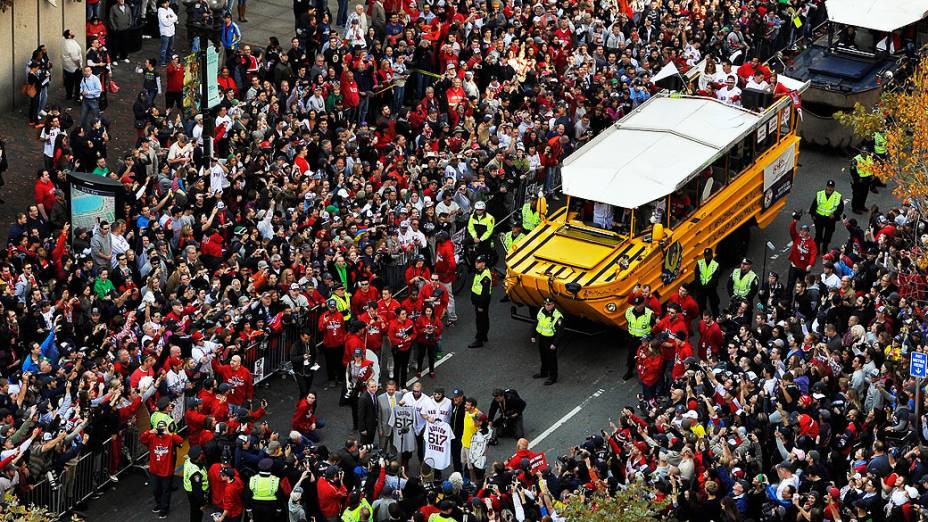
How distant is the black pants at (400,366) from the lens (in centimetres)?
2900

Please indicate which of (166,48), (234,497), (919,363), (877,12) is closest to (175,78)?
(166,48)

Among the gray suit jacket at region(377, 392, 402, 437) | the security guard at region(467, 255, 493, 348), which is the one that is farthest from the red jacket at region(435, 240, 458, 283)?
the gray suit jacket at region(377, 392, 402, 437)

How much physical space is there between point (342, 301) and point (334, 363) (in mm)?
1045

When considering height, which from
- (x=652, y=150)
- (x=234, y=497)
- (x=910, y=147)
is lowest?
(x=234, y=497)

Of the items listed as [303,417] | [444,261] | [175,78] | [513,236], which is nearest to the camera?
[303,417]

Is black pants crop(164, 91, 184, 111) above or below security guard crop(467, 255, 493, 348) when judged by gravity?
above

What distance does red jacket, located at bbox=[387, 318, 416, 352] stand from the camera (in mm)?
28656

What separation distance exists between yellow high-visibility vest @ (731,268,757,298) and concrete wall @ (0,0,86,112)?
1449 centimetres

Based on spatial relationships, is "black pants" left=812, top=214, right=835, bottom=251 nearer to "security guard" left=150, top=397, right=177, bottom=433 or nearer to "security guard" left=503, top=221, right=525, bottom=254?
"security guard" left=503, top=221, right=525, bottom=254

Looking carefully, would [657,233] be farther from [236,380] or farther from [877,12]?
[877,12]

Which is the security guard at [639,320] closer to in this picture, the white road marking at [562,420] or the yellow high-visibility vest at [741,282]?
the white road marking at [562,420]

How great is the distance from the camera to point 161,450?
84.1 ft

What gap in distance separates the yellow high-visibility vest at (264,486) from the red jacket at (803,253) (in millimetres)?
10963

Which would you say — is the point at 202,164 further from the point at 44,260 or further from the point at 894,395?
the point at 894,395
